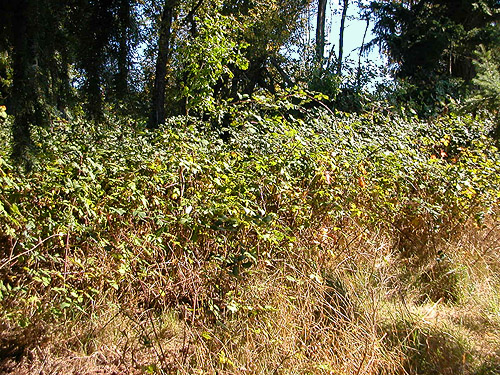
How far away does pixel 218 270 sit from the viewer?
11.6 feet

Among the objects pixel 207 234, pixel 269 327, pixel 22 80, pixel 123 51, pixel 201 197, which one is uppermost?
pixel 123 51

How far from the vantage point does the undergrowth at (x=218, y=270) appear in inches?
124

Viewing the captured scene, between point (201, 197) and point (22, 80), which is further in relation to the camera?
point (201, 197)

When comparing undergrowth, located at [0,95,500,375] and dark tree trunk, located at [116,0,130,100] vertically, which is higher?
dark tree trunk, located at [116,0,130,100]

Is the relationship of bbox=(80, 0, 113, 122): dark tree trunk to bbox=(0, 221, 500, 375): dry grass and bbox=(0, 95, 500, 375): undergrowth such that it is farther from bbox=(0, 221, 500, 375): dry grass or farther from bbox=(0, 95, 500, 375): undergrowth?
bbox=(0, 221, 500, 375): dry grass

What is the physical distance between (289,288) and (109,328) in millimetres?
1302

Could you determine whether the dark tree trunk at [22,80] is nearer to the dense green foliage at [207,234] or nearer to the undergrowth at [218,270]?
the dense green foliage at [207,234]

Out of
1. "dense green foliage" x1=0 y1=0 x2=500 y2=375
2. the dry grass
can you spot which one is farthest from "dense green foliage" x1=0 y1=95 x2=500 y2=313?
the dry grass

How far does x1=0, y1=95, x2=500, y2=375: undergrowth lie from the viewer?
3.16 metres

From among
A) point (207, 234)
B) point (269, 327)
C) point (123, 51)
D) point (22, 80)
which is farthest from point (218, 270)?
point (22, 80)

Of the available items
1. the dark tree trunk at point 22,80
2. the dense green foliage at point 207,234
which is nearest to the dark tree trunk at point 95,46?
the dense green foliage at point 207,234

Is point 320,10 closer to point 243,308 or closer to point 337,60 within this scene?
point 337,60

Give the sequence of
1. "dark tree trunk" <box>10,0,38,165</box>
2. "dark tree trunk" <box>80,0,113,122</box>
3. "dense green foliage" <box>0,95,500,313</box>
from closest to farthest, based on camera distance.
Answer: "dark tree trunk" <box>10,0,38,165</box>, "dark tree trunk" <box>80,0,113,122</box>, "dense green foliage" <box>0,95,500,313</box>

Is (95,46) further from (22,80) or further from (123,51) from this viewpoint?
(22,80)
